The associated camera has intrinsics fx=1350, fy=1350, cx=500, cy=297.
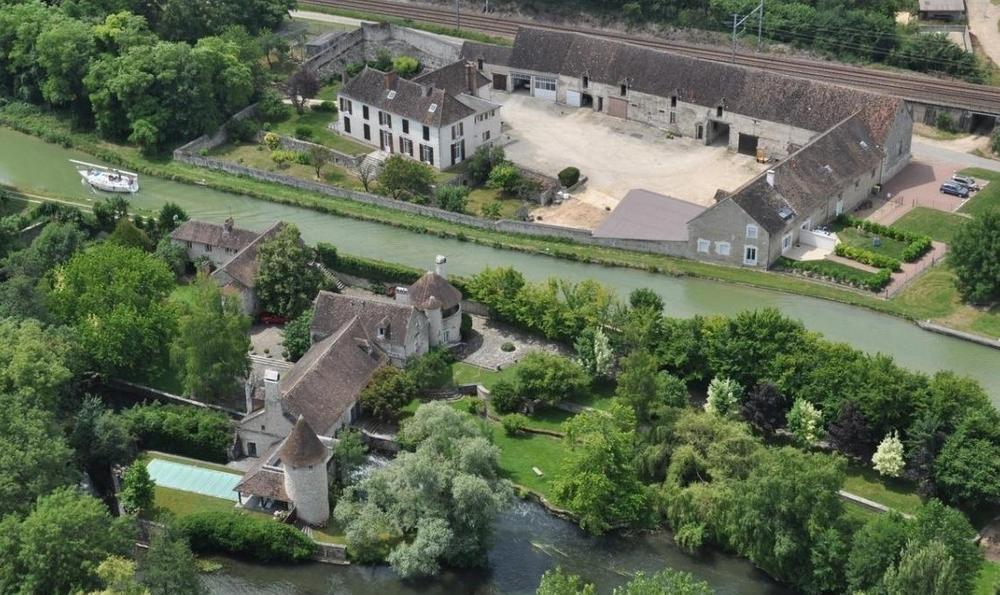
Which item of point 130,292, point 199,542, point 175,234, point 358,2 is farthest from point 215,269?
point 358,2

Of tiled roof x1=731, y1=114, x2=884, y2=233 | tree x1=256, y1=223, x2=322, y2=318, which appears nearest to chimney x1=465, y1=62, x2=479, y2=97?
tiled roof x1=731, y1=114, x2=884, y2=233

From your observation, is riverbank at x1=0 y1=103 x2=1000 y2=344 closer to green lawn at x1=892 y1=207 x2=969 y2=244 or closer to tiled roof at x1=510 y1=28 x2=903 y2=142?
green lawn at x1=892 y1=207 x2=969 y2=244

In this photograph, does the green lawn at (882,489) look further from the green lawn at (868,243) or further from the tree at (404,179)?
the tree at (404,179)

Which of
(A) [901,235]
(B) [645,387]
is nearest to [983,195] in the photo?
(A) [901,235]

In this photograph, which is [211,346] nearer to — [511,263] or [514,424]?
[514,424]

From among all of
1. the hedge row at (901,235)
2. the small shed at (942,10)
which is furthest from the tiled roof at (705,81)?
the small shed at (942,10)

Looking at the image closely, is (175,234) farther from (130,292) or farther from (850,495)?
(850,495)

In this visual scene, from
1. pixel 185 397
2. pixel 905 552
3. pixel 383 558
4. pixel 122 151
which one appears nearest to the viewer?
pixel 905 552
